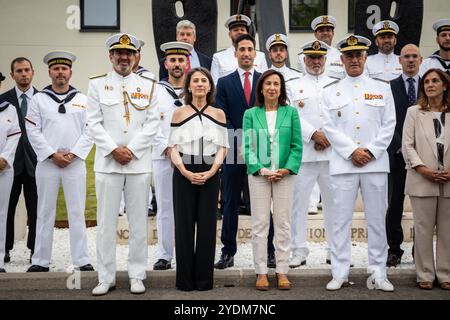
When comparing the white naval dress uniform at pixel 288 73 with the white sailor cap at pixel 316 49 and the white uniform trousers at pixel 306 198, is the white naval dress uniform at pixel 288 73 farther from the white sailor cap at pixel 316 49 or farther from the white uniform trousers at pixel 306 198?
the white uniform trousers at pixel 306 198

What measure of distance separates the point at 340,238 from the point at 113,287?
2.23 m

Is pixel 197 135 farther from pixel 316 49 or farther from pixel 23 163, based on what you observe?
pixel 23 163

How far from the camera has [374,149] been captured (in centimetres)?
647

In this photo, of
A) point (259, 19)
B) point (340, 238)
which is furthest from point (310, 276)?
point (259, 19)

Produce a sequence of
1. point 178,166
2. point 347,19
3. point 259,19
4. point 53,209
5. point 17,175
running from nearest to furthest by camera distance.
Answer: point 178,166 < point 53,209 < point 17,175 < point 259,19 < point 347,19

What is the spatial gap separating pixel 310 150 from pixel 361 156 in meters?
0.83

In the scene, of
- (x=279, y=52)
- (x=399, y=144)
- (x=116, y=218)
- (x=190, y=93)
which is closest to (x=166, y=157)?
(x=190, y=93)

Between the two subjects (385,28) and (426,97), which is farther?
(385,28)

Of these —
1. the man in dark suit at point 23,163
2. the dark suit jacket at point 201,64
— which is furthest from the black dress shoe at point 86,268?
the dark suit jacket at point 201,64

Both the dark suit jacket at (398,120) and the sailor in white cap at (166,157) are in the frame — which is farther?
the dark suit jacket at (398,120)

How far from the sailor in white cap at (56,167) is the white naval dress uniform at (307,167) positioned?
88.0 inches

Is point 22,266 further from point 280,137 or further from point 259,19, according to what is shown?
point 259,19

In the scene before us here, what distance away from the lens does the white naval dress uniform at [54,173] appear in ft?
23.0

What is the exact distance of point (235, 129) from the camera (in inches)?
280
